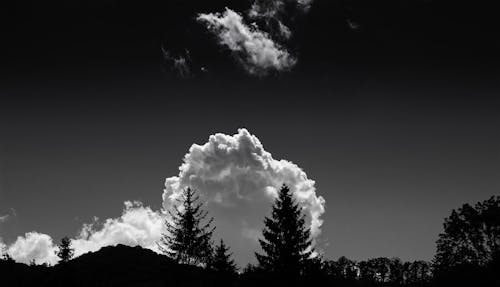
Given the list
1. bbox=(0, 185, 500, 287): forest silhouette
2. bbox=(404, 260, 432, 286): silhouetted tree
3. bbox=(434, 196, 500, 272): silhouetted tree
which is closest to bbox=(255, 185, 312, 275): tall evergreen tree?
bbox=(0, 185, 500, 287): forest silhouette

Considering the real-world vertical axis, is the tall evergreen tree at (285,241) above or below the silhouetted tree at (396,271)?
below

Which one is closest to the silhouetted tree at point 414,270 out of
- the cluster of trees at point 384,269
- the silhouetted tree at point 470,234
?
the cluster of trees at point 384,269

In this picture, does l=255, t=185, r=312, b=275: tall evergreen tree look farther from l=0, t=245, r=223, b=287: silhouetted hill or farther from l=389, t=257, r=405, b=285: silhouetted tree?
l=389, t=257, r=405, b=285: silhouetted tree

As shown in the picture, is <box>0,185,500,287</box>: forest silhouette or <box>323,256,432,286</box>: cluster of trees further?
→ <box>323,256,432,286</box>: cluster of trees

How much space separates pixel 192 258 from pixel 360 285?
2506 cm

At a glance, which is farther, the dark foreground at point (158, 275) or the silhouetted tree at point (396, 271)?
the silhouetted tree at point (396, 271)

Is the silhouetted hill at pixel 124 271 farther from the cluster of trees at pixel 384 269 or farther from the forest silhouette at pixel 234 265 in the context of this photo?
the cluster of trees at pixel 384 269

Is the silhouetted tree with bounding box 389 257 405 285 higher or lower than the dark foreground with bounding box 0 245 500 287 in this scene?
higher

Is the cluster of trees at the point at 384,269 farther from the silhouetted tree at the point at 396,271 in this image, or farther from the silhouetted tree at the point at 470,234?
the silhouetted tree at the point at 470,234

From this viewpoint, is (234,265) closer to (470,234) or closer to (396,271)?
(470,234)

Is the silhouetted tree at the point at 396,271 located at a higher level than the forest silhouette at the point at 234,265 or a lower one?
higher

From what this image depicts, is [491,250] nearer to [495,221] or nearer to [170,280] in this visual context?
[495,221]

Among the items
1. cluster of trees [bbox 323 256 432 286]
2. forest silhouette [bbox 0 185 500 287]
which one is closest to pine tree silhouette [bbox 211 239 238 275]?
forest silhouette [bbox 0 185 500 287]

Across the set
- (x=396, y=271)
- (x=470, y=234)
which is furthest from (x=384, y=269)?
(x=470, y=234)
